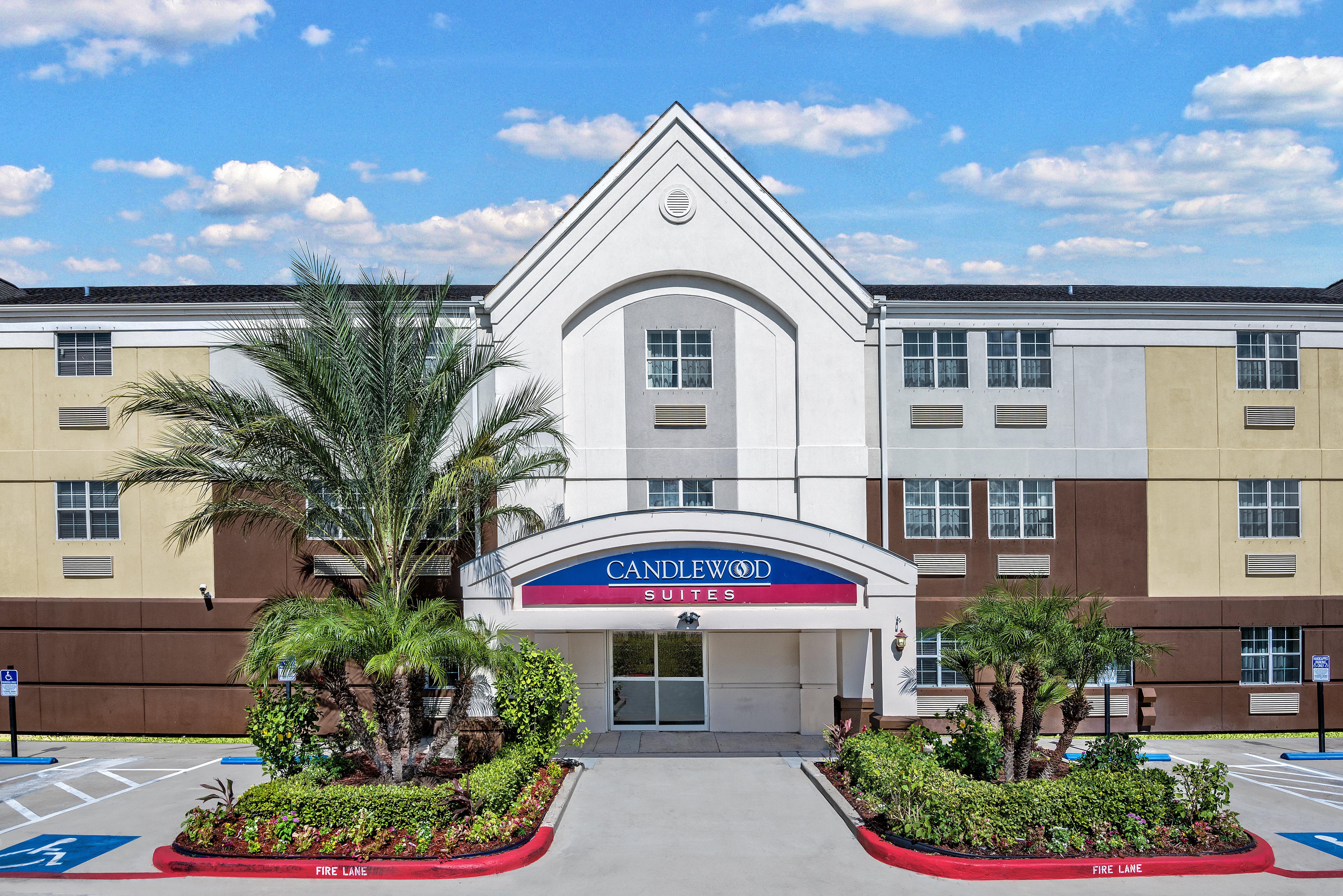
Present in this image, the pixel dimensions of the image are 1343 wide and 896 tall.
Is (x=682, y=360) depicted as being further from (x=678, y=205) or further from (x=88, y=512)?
(x=88, y=512)

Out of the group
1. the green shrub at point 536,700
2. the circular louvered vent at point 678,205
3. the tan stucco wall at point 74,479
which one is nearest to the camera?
the green shrub at point 536,700

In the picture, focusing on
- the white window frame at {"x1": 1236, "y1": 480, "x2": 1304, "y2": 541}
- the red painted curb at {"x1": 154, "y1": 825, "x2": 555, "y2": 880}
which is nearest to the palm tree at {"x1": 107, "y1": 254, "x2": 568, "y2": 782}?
the red painted curb at {"x1": 154, "y1": 825, "x2": 555, "y2": 880}

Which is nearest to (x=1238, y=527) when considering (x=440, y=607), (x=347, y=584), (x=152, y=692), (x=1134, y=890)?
(x=1134, y=890)

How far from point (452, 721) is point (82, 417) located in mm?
12286

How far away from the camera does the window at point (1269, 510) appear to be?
22.0m

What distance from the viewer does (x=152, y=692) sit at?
2138 cm

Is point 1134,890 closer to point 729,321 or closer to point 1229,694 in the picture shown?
point 1229,694

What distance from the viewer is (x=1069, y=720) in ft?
48.5

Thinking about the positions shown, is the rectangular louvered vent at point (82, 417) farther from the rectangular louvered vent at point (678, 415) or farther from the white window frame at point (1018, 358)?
the white window frame at point (1018, 358)

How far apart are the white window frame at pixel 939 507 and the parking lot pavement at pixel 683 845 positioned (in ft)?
20.1

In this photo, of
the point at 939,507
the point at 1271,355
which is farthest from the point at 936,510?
the point at 1271,355

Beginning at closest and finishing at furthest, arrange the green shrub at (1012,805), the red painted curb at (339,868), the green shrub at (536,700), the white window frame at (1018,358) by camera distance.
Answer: the red painted curb at (339,868)
the green shrub at (1012,805)
the green shrub at (536,700)
the white window frame at (1018,358)

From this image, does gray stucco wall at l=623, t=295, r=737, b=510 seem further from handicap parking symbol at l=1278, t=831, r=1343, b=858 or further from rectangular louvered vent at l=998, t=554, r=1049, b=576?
handicap parking symbol at l=1278, t=831, r=1343, b=858

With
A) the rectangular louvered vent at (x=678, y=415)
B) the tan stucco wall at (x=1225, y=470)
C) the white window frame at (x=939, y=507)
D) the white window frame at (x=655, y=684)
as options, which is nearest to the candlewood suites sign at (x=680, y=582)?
the white window frame at (x=655, y=684)
